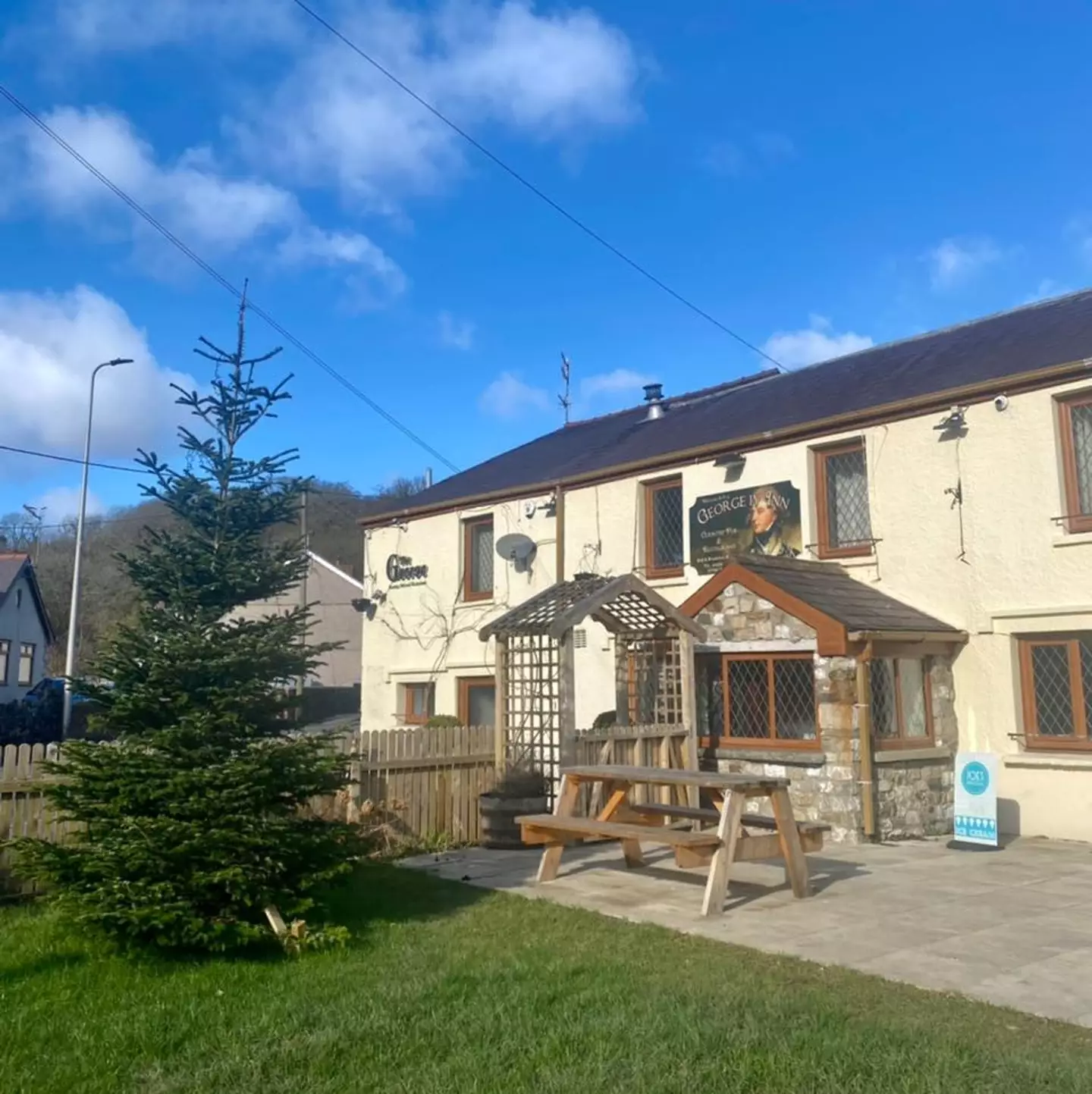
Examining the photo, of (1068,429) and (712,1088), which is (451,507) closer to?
(1068,429)

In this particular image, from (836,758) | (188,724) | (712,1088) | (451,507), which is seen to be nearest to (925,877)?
(836,758)

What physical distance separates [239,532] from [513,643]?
275 inches

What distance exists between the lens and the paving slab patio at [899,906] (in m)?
6.00

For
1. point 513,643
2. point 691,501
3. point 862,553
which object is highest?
point 691,501

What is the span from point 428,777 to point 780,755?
402cm

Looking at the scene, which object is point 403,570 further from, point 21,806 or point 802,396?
point 21,806

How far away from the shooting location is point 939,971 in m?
5.98

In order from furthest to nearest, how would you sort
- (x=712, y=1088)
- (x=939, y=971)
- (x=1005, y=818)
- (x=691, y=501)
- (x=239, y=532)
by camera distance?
(x=691, y=501)
(x=1005, y=818)
(x=239, y=532)
(x=939, y=971)
(x=712, y=1088)

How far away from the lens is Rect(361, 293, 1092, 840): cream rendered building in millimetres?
11258

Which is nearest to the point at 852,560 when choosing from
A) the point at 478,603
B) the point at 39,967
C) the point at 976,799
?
the point at 976,799

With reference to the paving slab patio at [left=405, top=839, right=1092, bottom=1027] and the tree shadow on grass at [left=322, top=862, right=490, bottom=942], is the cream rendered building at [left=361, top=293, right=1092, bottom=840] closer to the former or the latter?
the paving slab patio at [left=405, top=839, right=1092, bottom=1027]

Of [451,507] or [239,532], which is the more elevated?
[451,507]

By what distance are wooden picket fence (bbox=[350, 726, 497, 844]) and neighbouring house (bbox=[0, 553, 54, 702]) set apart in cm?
3410

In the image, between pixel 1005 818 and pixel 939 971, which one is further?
pixel 1005 818
